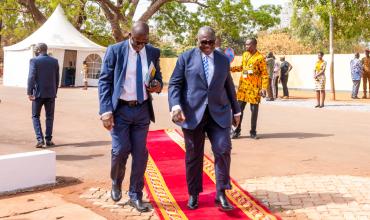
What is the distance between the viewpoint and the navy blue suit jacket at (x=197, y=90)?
16.2 ft

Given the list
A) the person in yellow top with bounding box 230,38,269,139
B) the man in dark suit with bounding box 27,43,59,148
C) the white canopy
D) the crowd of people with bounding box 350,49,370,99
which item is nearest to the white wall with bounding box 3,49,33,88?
the white canopy

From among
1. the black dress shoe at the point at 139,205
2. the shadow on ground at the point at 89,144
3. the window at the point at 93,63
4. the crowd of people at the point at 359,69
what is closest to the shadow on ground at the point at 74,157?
the shadow on ground at the point at 89,144

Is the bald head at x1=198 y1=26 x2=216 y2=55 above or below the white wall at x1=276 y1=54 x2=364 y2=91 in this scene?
below

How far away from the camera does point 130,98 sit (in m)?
4.91

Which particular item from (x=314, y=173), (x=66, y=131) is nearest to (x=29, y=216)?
(x=314, y=173)

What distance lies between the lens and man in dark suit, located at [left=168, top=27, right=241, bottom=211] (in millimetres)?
4898

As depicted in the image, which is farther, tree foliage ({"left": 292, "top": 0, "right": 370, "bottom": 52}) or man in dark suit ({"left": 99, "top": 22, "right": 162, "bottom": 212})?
tree foliage ({"left": 292, "top": 0, "right": 370, "bottom": 52})

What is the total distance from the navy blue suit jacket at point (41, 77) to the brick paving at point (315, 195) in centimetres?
402

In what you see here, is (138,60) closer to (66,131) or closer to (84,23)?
(66,131)

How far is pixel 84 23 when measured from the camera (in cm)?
3247

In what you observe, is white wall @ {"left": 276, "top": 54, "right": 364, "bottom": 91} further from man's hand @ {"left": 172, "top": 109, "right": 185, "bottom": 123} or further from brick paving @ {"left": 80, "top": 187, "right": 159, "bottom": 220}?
man's hand @ {"left": 172, "top": 109, "right": 185, "bottom": 123}

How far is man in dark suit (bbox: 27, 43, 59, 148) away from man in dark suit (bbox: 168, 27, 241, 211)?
4.08 m

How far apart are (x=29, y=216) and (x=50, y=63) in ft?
14.2

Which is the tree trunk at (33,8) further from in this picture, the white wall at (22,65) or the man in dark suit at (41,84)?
the man in dark suit at (41,84)
